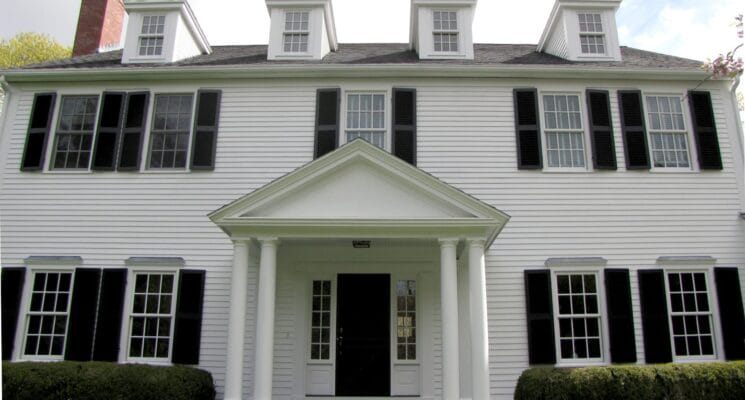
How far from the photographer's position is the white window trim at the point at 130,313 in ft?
33.9

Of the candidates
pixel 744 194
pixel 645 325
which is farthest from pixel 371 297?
pixel 744 194

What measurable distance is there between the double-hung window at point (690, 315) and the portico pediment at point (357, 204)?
4.30 meters

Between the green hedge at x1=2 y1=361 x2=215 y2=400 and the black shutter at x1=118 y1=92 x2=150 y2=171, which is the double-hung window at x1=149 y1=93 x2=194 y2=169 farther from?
the green hedge at x1=2 y1=361 x2=215 y2=400

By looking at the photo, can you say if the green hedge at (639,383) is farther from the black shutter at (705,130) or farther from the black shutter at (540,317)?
the black shutter at (705,130)

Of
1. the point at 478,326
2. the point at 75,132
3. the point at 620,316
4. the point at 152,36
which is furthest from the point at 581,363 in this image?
the point at 152,36

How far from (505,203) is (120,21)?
11.3 meters

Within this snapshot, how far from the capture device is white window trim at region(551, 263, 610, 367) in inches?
403

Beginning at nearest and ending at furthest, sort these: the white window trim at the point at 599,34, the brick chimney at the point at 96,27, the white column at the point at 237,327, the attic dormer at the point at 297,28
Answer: the white column at the point at 237,327
the white window trim at the point at 599,34
the attic dormer at the point at 297,28
the brick chimney at the point at 96,27

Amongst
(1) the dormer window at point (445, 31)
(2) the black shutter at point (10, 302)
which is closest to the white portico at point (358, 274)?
(2) the black shutter at point (10, 302)

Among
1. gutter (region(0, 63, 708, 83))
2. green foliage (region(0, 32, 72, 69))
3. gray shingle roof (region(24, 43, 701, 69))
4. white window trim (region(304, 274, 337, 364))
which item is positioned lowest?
white window trim (region(304, 274, 337, 364))

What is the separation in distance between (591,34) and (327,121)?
6302 mm

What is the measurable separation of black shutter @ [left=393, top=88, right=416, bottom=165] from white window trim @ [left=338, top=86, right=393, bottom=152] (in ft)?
0.41

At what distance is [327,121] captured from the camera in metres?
11.5

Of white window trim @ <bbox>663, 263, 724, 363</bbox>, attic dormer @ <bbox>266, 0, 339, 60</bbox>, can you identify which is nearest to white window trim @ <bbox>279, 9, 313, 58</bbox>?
attic dormer @ <bbox>266, 0, 339, 60</bbox>
